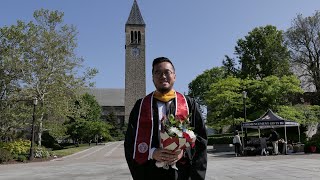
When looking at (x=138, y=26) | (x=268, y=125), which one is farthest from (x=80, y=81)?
(x=138, y=26)

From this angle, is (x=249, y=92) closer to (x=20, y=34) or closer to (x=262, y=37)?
(x=262, y=37)

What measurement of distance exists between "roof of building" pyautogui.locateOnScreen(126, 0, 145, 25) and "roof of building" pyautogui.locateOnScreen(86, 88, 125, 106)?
2935 cm

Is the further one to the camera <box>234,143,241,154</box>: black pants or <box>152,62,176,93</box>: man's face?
<box>234,143,241,154</box>: black pants

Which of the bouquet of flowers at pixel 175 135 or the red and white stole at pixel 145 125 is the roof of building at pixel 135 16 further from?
the bouquet of flowers at pixel 175 135

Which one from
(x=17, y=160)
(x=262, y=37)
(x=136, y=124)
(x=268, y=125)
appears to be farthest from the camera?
(x=262, y=37)

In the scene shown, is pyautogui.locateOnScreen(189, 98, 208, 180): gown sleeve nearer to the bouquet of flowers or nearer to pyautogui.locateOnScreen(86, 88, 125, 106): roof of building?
the bouquet of flowers

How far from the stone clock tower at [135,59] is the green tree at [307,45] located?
150 ft

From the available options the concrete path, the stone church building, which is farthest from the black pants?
the stone church building

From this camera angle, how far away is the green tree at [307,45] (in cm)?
4188

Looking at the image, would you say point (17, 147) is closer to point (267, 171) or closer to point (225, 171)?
point (225, 171)

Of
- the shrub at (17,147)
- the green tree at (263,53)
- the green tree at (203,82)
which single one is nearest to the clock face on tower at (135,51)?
the green tree at (203,82)

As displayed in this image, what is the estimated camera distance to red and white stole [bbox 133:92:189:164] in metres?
2.94

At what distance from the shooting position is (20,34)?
3064 cm

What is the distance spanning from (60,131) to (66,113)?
177 cm
